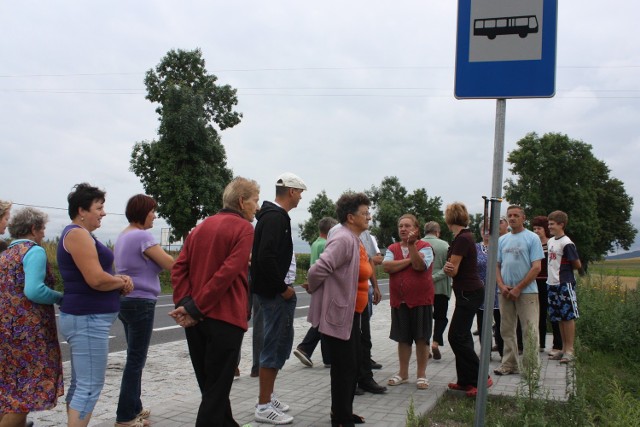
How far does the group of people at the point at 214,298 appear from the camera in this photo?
4.02 m

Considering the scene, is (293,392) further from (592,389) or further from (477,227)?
(477,227)

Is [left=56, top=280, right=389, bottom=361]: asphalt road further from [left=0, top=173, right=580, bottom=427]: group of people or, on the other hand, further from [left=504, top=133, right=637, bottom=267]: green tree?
[left=504, top=133, right=637, bottom=267]: green tree

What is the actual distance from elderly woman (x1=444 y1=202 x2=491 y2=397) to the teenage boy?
2310mm

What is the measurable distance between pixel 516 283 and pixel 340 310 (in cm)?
317

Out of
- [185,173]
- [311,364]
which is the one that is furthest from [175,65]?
[311,364]

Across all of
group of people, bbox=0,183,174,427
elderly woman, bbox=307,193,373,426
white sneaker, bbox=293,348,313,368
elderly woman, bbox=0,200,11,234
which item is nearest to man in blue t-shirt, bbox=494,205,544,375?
white sneaker, bbox=293,348,313,368

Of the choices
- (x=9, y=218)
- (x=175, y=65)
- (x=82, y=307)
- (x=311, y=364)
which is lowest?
(x=311, y=364)

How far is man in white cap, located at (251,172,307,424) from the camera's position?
16.3 ft

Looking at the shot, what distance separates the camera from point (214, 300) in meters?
3.93

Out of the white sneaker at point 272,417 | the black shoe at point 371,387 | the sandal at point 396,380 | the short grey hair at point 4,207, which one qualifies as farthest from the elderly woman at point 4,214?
the sandal at point 396,380

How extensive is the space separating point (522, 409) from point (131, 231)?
3.34 meters

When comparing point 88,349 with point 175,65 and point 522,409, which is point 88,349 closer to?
point 522,409

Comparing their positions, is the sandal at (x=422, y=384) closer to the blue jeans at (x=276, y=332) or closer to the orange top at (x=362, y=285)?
the orange top at (x=362, y=285)

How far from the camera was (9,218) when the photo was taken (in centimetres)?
468
